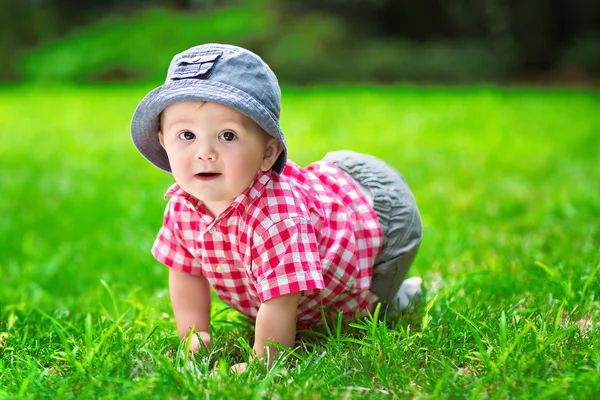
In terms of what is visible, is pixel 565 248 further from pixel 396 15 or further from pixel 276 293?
pixel 396 15

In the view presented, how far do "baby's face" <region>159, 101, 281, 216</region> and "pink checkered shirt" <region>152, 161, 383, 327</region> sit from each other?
0.08m

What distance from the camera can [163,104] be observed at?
195 cm

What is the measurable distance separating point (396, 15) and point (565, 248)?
42.4ft

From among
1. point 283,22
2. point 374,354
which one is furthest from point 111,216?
point 283,22

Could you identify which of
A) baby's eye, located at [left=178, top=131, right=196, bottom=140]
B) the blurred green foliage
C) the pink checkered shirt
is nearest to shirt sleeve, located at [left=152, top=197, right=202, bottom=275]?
the pink checkered shirt

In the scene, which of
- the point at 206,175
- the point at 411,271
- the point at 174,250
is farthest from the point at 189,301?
the point at 411,271

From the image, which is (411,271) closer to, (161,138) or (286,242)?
(286,242)

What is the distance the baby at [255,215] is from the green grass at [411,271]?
0.46 feet

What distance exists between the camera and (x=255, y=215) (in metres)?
2.05

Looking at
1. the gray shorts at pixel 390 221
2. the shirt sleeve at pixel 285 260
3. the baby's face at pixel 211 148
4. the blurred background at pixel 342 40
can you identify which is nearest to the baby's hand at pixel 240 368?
the shirt sleeve at pixel 285 260

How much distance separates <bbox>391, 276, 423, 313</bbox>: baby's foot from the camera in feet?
8.04

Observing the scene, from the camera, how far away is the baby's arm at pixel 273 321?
80.8 inches

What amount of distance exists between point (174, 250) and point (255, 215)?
37cm

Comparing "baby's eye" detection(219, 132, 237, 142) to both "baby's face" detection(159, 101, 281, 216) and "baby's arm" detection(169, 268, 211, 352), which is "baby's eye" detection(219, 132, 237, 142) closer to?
"baby's face" detection(159, 101, 281, 216)
